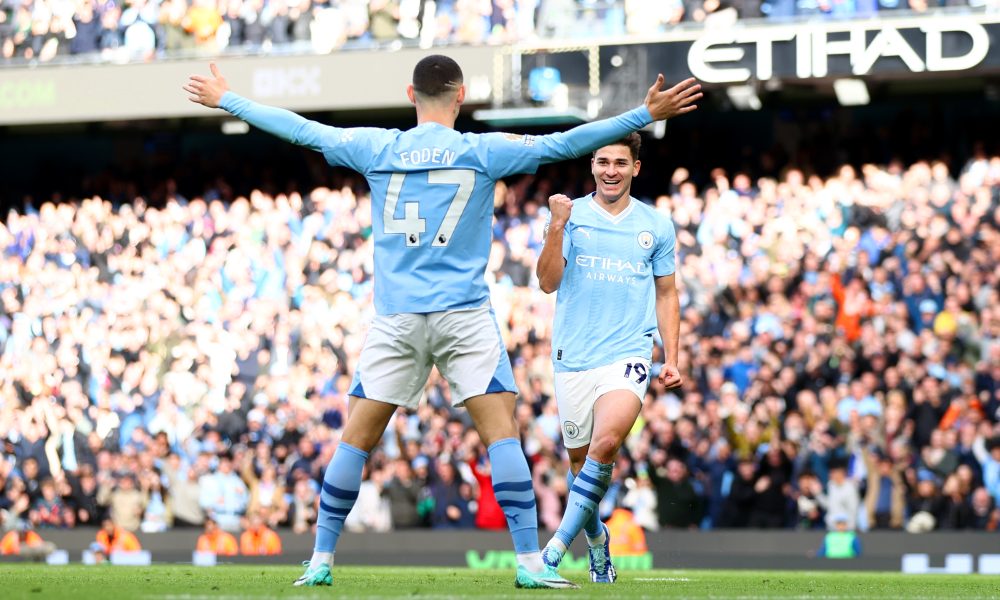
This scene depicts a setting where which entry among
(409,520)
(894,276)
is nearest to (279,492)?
(409,520)

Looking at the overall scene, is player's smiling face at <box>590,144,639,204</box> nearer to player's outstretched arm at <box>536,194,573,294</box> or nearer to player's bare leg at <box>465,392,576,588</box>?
player's outstretched arm at <box>536,194,573,294</box>

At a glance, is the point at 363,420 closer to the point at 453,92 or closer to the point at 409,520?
the point at 453,92

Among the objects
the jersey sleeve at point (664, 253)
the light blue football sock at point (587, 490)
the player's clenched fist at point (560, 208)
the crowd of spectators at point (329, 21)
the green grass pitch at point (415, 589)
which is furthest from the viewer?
the crowd of spectators at point (329, 21)

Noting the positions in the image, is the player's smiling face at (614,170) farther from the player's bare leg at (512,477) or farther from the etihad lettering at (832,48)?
the etihad lettering at (832,48)

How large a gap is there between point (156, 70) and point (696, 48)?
8693 mm

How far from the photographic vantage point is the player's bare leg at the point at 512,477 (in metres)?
7.12

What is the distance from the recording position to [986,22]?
20.0 meters

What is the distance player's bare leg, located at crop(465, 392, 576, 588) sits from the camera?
712 centimetres

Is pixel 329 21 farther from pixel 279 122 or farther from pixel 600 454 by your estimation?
pixel 279 122

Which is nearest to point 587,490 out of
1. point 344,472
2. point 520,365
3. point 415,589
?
point 415,589

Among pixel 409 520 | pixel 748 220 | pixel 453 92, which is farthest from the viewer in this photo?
pixel 748 220

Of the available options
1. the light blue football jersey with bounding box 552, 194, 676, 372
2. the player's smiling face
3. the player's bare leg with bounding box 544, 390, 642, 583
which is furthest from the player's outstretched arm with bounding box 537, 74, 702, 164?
the player's bare leg with bounding box 544, 390, 642, 583

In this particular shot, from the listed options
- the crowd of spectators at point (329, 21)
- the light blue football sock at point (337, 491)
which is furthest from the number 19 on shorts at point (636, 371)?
the crowd of spectators at point (329, 21)

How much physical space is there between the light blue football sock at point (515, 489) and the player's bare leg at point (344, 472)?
56 cm
